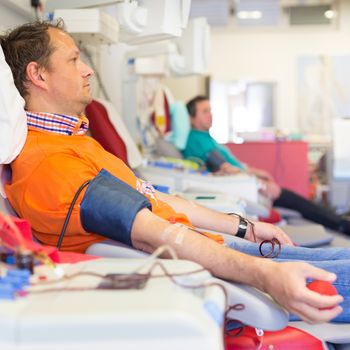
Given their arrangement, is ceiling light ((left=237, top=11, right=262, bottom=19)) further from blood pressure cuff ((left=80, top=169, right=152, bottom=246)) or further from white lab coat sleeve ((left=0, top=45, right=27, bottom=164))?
blood pressure cuff ((left=80, top=169, right=152, bottom=246))

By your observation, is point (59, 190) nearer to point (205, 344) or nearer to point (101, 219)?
point (101, 219)

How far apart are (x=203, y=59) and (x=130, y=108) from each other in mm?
573

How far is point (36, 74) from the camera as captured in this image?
60.2 inches

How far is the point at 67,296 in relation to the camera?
805mm

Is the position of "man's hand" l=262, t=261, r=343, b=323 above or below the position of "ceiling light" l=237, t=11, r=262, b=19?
below

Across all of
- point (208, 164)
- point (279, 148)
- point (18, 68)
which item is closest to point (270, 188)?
point (208, 164)

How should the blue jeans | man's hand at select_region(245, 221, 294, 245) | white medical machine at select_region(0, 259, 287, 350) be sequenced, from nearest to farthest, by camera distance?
white medical machine at select_region(0, 259, 287, 350) → the blue jeans → man's hand at select_region(245, 221, 294, 245)

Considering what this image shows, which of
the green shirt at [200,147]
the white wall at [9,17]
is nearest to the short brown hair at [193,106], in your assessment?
the green shirt at [200,147]

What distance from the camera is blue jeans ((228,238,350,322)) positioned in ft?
4.20

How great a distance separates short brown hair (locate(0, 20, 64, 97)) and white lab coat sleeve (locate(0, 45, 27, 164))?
0.14 metres

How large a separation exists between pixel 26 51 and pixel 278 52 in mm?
5158

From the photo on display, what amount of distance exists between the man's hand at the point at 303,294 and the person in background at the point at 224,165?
2.33 meters

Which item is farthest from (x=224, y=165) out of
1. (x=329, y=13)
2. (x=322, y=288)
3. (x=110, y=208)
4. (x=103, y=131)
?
(x=329, y=13)

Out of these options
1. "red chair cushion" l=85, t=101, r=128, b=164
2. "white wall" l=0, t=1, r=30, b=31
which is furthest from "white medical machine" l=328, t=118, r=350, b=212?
"white wall" l=0, t=1, r=30, b=31
